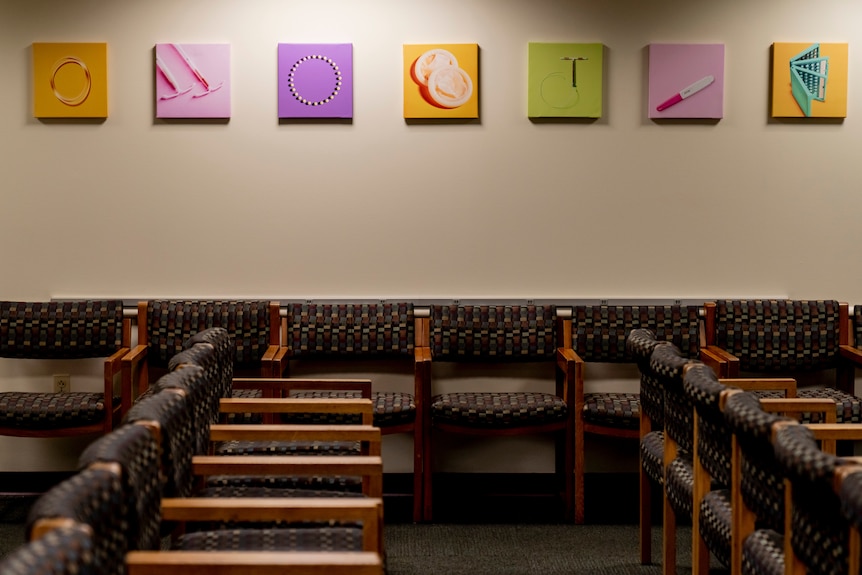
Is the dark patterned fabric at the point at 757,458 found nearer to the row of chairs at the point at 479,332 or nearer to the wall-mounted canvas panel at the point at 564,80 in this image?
the row of chairs at the point at 479,332

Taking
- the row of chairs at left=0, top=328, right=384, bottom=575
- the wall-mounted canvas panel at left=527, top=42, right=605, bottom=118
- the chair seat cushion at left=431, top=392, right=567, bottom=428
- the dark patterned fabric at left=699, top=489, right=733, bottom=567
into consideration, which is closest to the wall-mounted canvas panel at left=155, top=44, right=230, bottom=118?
the wall-mounted canvas panel at left=527, top=42, right=605, bottom=118

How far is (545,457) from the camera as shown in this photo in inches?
180

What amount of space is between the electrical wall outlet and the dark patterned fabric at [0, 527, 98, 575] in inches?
130

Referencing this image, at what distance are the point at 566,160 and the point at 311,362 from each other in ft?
5.24

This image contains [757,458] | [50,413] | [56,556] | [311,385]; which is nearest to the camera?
[56,556]

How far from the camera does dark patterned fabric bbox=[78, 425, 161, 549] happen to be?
1759mm

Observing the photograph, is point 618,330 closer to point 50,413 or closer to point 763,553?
point 763,553

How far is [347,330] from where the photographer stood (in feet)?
14.2

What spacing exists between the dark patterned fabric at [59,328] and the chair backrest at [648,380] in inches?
96.1

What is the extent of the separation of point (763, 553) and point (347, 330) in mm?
2474

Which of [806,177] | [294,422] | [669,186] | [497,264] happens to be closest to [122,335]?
[294,422]

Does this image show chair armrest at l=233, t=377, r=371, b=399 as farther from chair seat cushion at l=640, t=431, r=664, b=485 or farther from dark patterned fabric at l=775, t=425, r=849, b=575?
dark patterned fabric at l=775, t=425, r=849, b=575

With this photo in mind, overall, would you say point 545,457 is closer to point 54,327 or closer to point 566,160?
point 566,160

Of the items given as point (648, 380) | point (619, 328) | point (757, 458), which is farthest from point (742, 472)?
point (619, 328)
